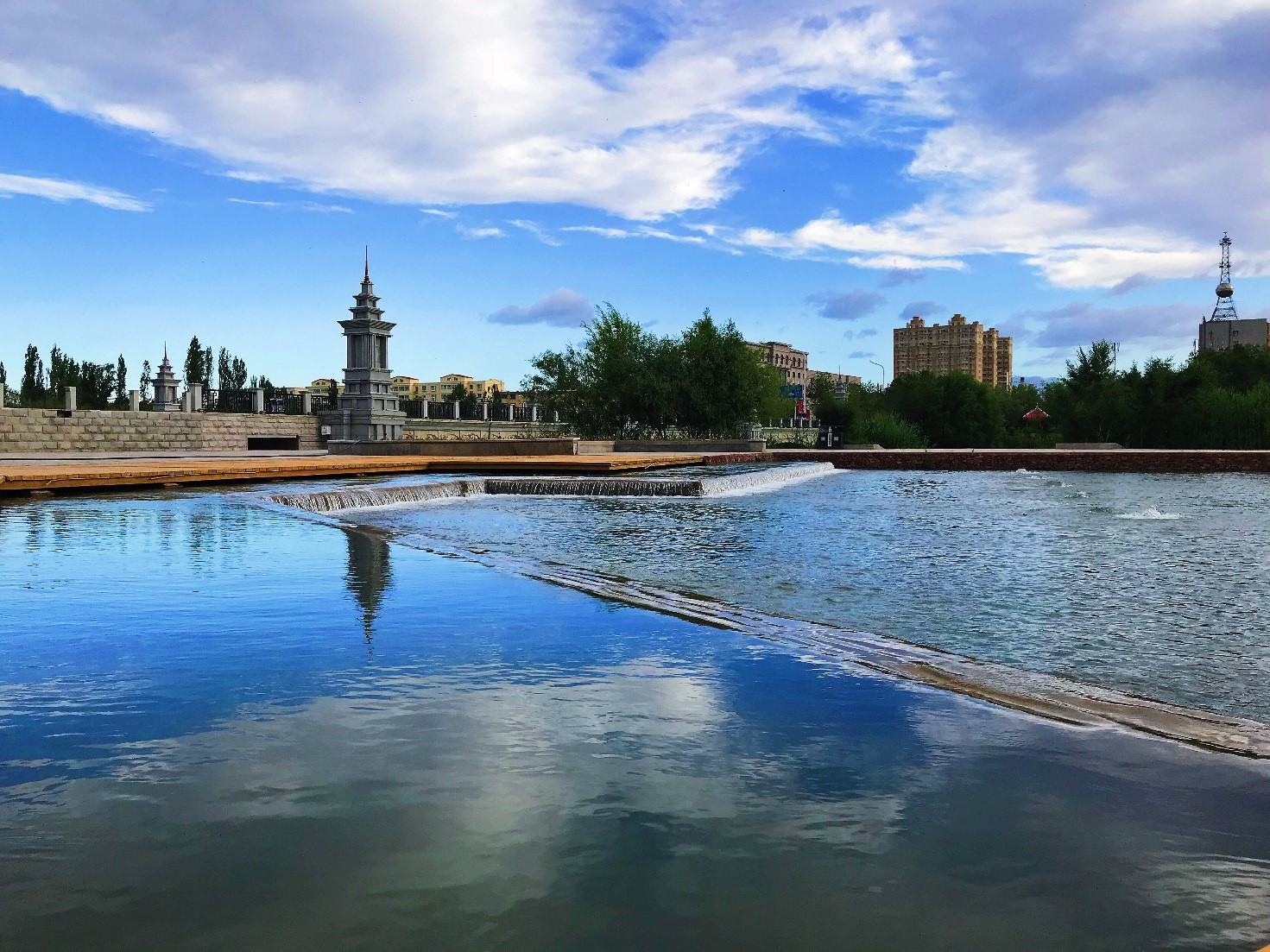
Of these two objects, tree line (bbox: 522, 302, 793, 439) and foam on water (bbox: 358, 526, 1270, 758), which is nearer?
foam on water (bbox: 358, 526, 1270, 758)

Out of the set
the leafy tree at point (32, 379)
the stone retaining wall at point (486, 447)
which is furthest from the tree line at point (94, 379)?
the stone retaining wall at point (486, 447)

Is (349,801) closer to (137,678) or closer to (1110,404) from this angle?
(137,678)

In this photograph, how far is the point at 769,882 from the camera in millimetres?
2959

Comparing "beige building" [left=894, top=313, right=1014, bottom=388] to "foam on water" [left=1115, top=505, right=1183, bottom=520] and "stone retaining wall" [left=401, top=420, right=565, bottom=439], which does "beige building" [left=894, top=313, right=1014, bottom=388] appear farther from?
"foam on water" [left=1115, top=505, right=1183, bottom=520]

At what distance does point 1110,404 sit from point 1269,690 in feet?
150

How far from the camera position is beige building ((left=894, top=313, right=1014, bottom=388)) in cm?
18112

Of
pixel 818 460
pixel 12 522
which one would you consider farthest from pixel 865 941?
pixel 818 460

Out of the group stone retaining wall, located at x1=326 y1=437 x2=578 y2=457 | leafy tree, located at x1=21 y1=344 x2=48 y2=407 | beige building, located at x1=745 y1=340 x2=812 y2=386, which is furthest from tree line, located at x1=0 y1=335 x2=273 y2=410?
beige building, located at x1=745 y1=340 x2=812 y2=386

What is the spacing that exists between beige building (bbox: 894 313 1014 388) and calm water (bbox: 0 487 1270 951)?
179887 millimetres

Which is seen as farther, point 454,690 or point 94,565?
point 94,565

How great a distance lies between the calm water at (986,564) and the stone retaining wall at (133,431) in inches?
896

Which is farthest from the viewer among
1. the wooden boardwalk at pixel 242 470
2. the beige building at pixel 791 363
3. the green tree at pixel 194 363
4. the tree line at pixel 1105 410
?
the beige building at pixel 791 363

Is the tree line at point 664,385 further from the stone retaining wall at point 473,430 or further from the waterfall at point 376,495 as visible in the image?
the waterfall at point 376,495

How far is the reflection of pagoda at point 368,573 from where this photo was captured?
22.6 ft
